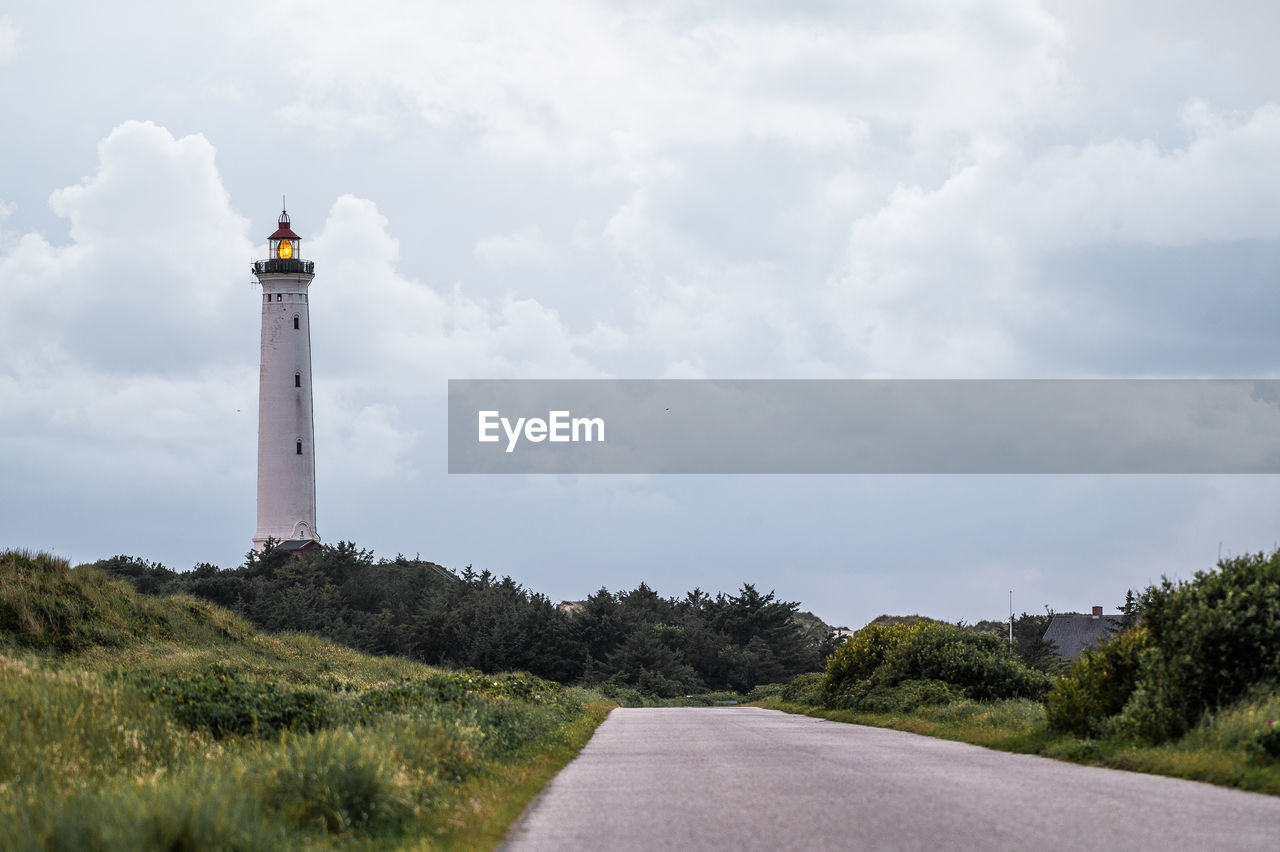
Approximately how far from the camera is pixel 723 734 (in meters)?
28.0

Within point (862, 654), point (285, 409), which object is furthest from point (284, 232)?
point (862, 654)

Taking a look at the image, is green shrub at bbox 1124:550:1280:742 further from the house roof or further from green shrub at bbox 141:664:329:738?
the house roof

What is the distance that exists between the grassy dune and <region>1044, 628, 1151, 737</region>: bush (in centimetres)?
807

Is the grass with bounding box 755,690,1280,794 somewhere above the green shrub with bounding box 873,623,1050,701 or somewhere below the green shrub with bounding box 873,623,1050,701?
below

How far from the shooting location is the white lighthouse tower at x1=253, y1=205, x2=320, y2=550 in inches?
3489

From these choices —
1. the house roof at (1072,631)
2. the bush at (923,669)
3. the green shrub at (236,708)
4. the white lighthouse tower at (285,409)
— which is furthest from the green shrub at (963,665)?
the house roof at (1072,631)

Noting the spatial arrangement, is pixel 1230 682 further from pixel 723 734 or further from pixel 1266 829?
pixel 723 734

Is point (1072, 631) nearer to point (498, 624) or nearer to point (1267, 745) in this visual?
point (498, 624)

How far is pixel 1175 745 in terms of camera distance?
18000mm

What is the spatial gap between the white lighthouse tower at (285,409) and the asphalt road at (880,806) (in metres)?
71.4

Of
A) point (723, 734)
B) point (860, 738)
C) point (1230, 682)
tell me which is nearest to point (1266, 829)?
point (1230, 682)

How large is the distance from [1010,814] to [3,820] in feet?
27.4

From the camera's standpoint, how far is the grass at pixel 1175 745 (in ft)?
49.7

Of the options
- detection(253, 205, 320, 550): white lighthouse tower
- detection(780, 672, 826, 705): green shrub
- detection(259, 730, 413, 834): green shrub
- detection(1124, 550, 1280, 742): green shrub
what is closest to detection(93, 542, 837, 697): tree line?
detection(253, 205, 320, 550): white lighthouse tower
